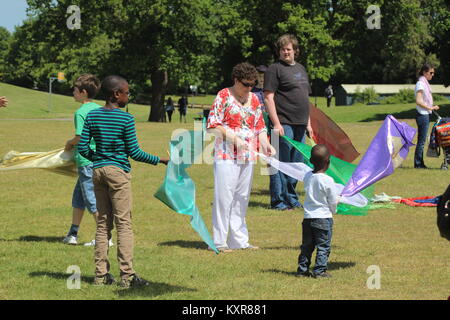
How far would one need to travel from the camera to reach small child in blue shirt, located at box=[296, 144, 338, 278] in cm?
733

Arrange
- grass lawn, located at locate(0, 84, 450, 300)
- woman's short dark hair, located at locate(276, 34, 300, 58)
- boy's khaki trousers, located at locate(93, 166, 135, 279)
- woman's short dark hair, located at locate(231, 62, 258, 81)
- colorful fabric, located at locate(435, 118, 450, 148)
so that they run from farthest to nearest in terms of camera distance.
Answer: colorful fabric, located at locate(435, 118, 450, 148) → woman's short dark hair, located at locate(276, 34, 300, 58) → woman's short dark hair, located at locate(231, 62, 258, 81) → boy's khaki trousers, located at locate(93, 166, 135, 279) → grass lawn, located at locate(0, 84, 450, 300)

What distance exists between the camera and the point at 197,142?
925 centimetres

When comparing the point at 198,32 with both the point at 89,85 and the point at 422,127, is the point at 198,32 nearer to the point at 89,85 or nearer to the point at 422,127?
the point at 422,127

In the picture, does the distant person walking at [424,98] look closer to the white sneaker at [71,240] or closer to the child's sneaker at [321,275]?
the white sneaker at [71,240]

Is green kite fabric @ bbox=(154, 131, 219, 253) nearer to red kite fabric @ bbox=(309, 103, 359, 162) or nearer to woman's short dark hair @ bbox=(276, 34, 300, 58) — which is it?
woman's short dark hair @ bbox=(276, 34, 300, 58)

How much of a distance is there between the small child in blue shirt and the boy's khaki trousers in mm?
1698

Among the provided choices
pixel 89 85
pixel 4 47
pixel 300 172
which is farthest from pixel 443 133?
pixel 4 47

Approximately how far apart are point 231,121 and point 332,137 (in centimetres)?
407

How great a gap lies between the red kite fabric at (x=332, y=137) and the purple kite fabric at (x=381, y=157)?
3.32m

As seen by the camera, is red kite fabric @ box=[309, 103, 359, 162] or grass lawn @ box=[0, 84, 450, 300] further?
red kite fabric @ box=[309, 103, 359, 162]

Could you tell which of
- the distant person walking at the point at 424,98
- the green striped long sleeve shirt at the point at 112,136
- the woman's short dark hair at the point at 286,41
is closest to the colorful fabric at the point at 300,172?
the woman's short dark hair at the point at 286,41

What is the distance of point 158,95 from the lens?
52094 millimetres

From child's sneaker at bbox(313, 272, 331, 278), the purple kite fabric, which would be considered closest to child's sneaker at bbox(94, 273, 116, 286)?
child's sneaker at bbox(313, 272, 331, 278)

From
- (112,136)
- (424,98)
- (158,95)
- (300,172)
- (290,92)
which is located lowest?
(158,95)
